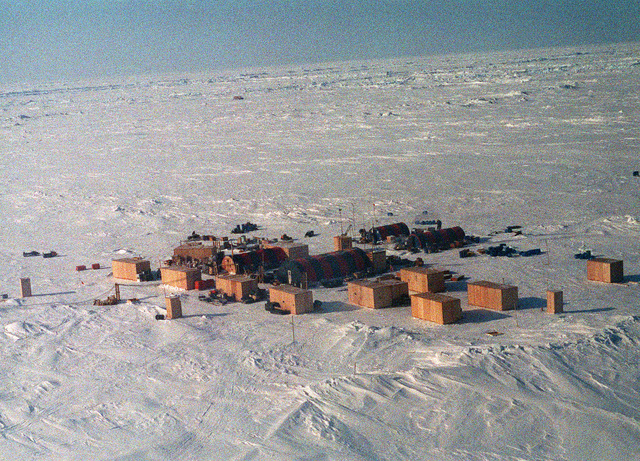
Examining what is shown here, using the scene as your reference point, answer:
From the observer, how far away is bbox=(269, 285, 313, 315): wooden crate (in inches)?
472

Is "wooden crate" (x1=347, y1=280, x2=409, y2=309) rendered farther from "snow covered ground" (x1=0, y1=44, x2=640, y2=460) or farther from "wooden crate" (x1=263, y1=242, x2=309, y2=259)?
"wooden crate" (x1=263, y1=242, x2=309, y2=259)

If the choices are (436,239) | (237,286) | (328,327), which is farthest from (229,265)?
(436,239)

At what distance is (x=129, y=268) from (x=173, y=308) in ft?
9.97

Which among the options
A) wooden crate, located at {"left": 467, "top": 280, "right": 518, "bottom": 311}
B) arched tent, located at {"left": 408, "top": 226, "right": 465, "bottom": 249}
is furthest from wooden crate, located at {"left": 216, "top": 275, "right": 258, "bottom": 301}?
arched tent, located at {"left": 408, "top": 226, "right": 465, "bottom": 249}

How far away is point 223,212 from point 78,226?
12.6ft

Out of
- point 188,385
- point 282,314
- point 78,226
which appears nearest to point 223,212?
point 78,226

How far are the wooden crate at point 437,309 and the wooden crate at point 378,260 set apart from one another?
3.11 meters

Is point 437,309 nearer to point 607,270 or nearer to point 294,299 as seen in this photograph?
point 294,299

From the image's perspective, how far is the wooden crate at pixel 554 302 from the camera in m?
11.0

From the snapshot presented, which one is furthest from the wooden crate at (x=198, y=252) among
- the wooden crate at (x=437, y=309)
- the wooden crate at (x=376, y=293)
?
the wooden crate at (x=437, y=309)

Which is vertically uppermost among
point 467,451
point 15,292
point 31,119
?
point 31,119

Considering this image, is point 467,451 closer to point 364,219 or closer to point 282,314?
point 282,314

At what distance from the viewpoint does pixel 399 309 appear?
1209 centimetres

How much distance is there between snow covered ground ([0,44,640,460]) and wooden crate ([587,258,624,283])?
225 mm
